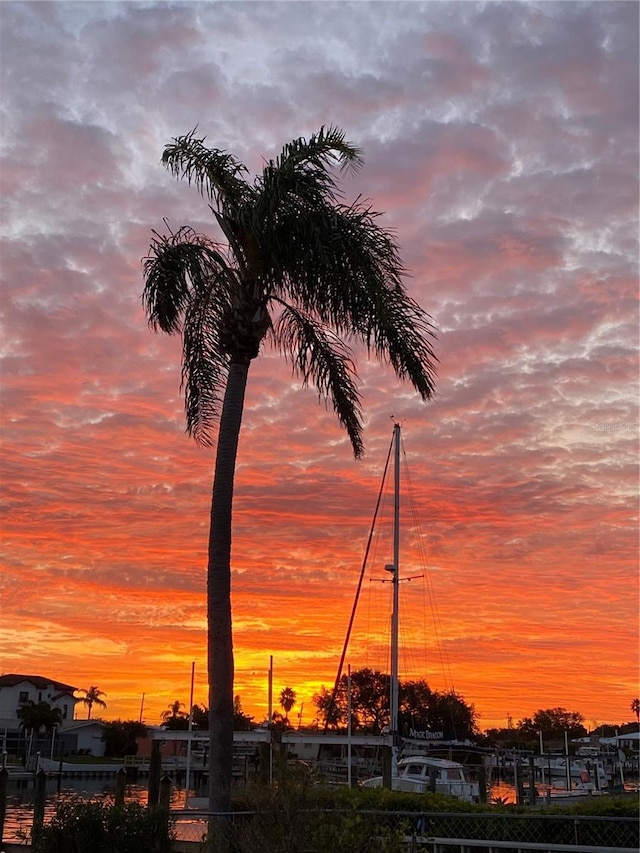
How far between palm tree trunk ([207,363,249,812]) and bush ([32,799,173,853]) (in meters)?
1.00

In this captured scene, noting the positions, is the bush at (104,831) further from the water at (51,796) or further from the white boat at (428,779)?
the white boat at (428,779)

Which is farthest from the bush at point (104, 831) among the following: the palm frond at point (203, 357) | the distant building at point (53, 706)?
the distant building at point (53, 706)

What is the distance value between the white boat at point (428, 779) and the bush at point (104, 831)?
21.7m

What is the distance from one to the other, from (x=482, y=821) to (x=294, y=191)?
420 inches

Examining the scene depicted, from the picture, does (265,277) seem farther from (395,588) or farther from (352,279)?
(395,588)

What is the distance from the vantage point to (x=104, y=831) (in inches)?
543

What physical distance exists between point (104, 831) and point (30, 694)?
10350 cm

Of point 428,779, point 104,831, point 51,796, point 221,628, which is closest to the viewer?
point 104,831

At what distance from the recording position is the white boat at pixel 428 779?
1364 inches

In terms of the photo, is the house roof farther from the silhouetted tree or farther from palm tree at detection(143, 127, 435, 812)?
palm tree at detection(143, 127, 435, 812)

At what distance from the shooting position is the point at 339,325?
16531 mm

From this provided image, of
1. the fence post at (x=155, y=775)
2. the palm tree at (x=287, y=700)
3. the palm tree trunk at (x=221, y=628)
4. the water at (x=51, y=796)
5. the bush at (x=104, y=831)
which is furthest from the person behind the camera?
the palm tree at (x=287, y=700)

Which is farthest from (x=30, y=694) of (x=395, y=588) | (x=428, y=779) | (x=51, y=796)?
(x=428, y=779)

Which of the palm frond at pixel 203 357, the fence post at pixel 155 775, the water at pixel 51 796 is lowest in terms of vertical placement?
the water at pixel 51 796
